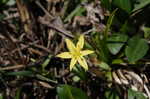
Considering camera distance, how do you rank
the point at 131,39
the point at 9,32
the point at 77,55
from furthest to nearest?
the point at 9,32 → the point at 131,39 → the point at 77,55

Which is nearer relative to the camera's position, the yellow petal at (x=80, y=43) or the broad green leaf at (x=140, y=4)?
the yellow petal at (x=80, y=43)

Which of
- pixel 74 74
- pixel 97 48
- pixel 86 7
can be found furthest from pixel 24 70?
pixel 86 7

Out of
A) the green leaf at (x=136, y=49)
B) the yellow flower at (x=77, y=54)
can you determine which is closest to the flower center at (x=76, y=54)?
the yellow flower at (x=77, y=54)

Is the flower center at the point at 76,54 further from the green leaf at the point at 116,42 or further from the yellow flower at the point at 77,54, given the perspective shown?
the green leaf at the point at 116,42

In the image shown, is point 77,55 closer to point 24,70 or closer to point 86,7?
point 24,70

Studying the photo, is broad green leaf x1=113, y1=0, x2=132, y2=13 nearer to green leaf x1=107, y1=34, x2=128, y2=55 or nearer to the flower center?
green leaf x1=107, y1=34, x2=128, y2=55

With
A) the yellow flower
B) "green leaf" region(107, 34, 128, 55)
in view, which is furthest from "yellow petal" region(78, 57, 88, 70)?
"green leaf" region(107, 34, 128, 55)
